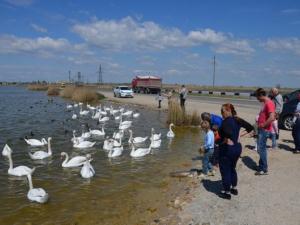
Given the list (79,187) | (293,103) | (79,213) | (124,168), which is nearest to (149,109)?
(293,103)

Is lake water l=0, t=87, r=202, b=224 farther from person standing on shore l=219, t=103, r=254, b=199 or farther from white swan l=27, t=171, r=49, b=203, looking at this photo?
person standing on shore l=219, t=103, r=254, b=199

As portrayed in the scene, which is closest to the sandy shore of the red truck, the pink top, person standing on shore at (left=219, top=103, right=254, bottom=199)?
person standing on shore at (left=219, top=103, right=254, bottom=199)

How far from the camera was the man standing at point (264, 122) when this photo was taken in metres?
10.1

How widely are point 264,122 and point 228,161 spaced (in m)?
2.24

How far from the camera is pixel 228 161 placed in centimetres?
867

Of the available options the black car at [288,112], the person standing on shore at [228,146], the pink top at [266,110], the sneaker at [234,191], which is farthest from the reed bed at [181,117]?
the person standing on shore at [228,146]

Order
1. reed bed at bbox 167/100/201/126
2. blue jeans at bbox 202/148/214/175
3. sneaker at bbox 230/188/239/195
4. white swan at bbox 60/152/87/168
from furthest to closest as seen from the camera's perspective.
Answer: reed bed at bbox 167/100/201/126
white swan at bbox 60/152/87/168
blue jeans at bbox 202/148/214/175
sneaker at bbox 230/188/239/195

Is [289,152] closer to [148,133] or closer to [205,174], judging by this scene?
[205,174]

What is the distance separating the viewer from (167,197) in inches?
402

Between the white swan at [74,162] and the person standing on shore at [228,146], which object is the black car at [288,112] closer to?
Answer: the white swan at [74,162]

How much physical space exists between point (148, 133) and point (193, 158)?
7.50 metres

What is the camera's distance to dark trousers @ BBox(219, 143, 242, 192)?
856 centimetres

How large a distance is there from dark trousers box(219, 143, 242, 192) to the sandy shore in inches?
16.8

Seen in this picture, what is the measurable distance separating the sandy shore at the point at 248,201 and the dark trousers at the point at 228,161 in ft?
1.40
